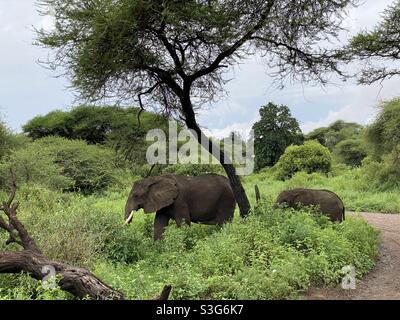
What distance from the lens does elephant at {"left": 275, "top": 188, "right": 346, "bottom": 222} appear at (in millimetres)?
12711

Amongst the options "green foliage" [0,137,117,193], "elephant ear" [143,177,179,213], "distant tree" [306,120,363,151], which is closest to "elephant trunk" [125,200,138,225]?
"elephant ear" [143,177,179,213]

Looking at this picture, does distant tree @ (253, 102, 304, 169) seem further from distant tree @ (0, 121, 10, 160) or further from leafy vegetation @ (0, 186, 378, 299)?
leafy vegetation @ (0, 186, 378, 299)

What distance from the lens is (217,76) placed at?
599 inches

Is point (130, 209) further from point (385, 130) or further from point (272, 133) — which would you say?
point (272, 133)

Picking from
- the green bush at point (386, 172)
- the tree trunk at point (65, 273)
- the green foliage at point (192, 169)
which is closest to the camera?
the tree trunk at point (65, 273)

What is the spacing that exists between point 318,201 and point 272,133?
96.0ft

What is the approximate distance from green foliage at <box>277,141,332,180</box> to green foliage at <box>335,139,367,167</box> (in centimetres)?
1354

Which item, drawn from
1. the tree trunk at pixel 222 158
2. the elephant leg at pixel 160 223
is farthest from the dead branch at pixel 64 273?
the tree trunk at pixel 222 158

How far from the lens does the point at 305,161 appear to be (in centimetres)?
3222

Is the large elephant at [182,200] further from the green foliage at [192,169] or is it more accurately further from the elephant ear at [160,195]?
the green foliage at [192,169]

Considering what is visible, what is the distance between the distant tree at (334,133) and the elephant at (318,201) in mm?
43130

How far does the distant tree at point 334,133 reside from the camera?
57.5m

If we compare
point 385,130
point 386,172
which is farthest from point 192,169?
point 385,130
